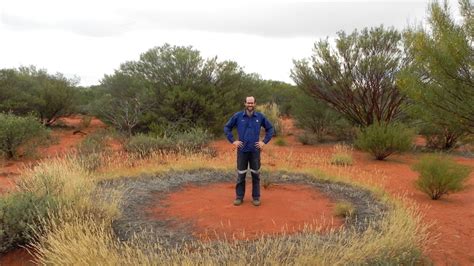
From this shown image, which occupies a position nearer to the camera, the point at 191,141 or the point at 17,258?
the point at 17,258

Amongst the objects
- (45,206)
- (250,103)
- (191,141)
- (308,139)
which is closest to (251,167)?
(250,103)

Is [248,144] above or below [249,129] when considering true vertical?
below

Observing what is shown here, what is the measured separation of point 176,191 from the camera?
357 inches

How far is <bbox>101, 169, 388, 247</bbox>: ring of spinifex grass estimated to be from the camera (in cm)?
636

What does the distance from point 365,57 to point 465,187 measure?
758cm

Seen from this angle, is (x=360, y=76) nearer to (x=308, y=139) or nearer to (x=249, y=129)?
(x=308, y=139)

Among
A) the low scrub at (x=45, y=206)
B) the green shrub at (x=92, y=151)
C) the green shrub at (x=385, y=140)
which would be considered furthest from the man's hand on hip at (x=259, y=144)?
the green shrub at (x=385, y=140)

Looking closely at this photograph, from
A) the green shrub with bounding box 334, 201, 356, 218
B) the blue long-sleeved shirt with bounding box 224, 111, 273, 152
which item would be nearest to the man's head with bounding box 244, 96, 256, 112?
the blue long-sleeved shirt with bounding box 224, 111, 273, 152

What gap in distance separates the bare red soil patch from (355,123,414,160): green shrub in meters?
6.20

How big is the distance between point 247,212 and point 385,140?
28.8ft

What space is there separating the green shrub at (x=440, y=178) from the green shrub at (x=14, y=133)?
39.0 ft

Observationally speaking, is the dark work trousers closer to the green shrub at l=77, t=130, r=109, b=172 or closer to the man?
the man

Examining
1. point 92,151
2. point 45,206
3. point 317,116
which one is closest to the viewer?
point 45,206

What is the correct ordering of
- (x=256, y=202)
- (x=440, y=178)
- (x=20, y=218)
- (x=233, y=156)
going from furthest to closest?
(x=233, y=156) < (x=440, y=178) < (x=256, y=202) < (x=20, y=218)
